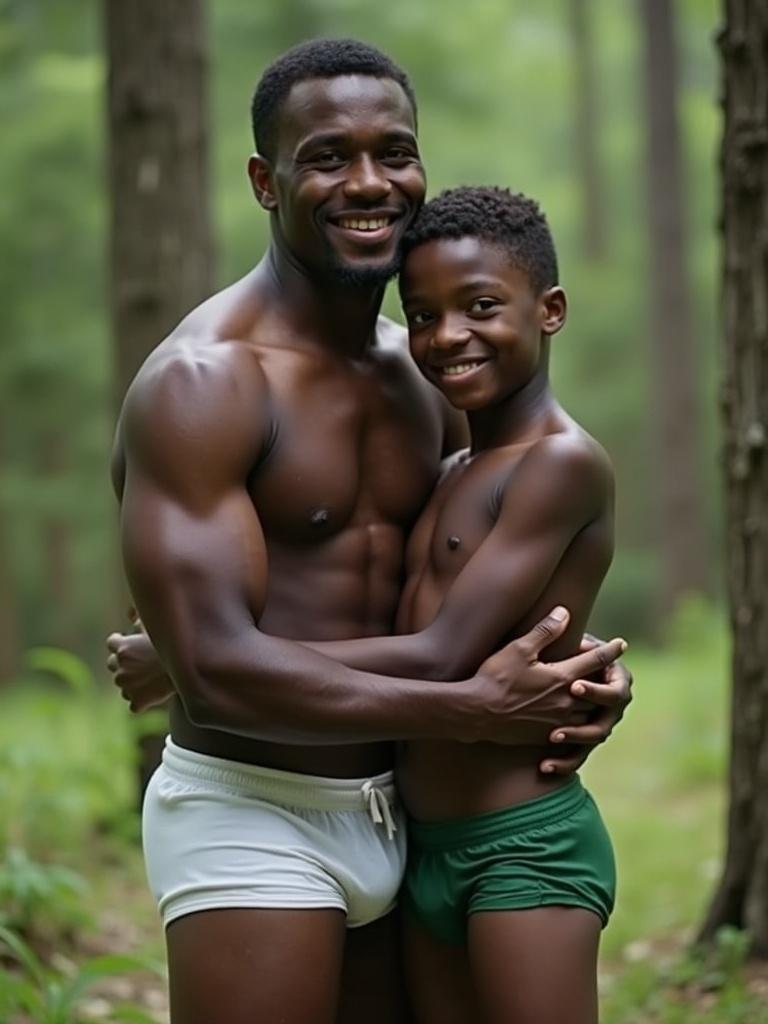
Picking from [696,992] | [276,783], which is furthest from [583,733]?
[696,992]

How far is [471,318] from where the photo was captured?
3.30 meters

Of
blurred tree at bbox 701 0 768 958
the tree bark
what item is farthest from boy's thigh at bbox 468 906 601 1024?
the tree bark

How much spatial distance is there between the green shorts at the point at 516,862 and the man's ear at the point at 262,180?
1.39m

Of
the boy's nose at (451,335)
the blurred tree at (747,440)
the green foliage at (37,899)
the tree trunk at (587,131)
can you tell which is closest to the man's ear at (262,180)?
the boy's nose at (451,335)

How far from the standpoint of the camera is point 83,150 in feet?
47.8

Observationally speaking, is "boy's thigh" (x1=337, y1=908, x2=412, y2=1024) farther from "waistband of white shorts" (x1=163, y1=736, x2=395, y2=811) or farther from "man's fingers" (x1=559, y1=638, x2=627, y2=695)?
"man's fingers" (x1=559, y1=638, x2=627, y2=695)

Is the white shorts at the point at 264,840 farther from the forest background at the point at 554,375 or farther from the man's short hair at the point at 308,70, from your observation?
the man's short hair at the point at 308,70

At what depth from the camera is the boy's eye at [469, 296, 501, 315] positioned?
10.8ft

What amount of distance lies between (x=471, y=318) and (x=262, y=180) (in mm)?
580

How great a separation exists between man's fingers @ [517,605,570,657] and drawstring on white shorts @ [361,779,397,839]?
485 mm

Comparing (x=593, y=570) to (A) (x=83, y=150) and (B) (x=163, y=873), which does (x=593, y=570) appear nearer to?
(B) (x=163, y=873)

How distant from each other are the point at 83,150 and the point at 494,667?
1236cm

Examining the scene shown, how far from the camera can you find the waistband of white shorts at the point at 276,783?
10.7 feet

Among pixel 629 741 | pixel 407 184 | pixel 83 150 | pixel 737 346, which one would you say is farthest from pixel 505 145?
pixel 407 184
